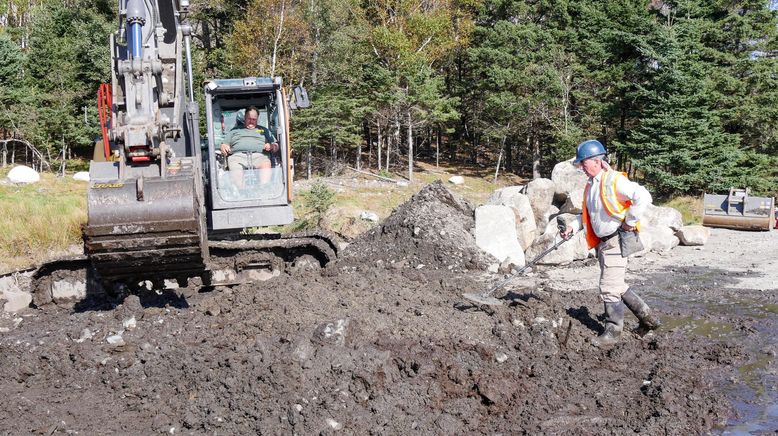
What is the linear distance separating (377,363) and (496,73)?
90.4ft

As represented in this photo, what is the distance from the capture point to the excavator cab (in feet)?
27.9

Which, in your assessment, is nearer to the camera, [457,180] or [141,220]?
[141,220]

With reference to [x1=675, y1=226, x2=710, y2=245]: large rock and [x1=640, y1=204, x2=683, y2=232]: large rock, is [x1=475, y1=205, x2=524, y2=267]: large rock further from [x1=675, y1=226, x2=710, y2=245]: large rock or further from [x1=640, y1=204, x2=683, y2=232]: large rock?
[x1=675, y1=226, x2=710, y2=245]: large rock

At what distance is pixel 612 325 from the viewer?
258 inches

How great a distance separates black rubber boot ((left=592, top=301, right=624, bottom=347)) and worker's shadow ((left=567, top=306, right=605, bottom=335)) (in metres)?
0.23

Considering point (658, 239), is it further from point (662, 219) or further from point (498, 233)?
point (498, 233)

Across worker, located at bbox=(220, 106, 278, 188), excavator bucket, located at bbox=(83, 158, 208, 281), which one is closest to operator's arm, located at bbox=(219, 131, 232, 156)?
worker, located at bbox=(220, 106, 278, 188)

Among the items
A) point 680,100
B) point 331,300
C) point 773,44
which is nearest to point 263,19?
point 680,100

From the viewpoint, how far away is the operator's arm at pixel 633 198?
246 inches

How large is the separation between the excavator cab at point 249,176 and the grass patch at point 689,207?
13297 millimetres

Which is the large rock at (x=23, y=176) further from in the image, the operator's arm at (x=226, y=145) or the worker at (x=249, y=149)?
the worker at (x=249, y=149)

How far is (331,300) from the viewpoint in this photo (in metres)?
7.57

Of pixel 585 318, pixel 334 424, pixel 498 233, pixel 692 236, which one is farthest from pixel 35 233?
pixel 692 236

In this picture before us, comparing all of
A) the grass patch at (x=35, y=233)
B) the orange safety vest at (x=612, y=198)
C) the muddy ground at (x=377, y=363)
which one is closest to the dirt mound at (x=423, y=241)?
the muddy ground at (x=377, y=363)
